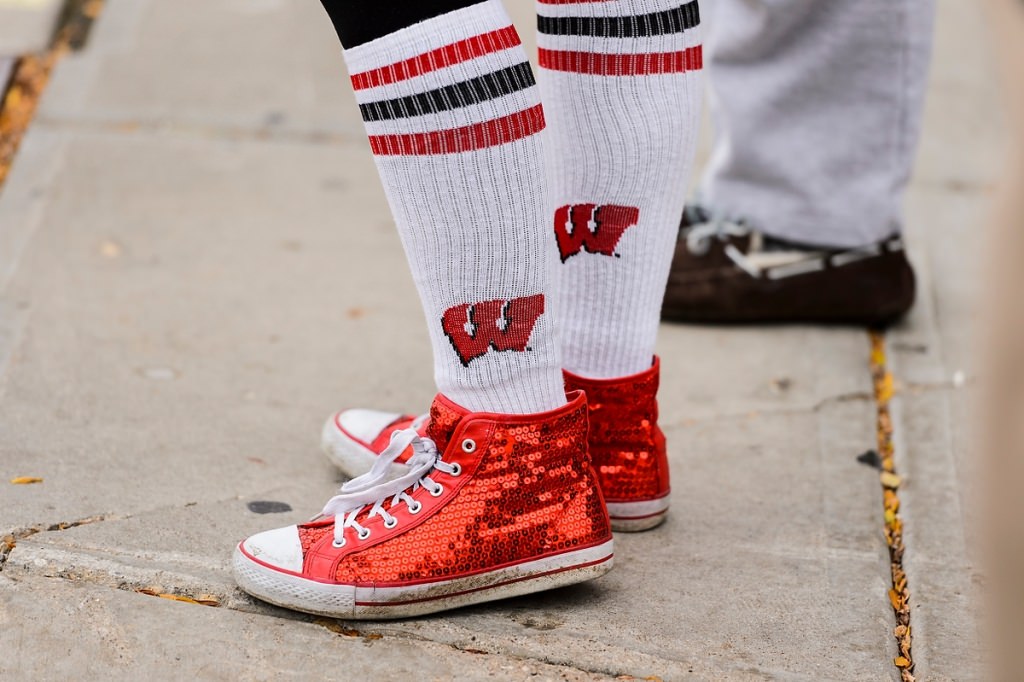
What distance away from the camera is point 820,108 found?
1897 mm

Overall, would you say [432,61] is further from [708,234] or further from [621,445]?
[708,234]

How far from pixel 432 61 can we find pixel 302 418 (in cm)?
68

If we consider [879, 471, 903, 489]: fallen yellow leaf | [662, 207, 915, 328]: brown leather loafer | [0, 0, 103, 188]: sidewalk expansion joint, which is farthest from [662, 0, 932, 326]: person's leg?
[0, 0, 103, 188]: sidewalk expansion joint

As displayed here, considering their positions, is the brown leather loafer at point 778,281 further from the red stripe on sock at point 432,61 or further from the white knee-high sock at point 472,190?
the red stripe on sock at point 432,61

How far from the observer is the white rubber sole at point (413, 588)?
45.1 inches

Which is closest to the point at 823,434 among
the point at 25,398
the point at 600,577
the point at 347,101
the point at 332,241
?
the point at 600,577

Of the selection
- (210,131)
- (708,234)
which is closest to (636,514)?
(708,234)

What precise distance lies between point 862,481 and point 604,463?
414mm

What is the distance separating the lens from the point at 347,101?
8.60 ft

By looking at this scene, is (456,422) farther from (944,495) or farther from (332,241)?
(332,241)

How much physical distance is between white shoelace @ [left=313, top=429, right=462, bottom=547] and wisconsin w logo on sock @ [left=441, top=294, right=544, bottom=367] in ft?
0.35

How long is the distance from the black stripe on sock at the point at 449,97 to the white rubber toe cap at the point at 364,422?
17.9 inches

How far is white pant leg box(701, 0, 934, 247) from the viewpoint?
71.9 inches

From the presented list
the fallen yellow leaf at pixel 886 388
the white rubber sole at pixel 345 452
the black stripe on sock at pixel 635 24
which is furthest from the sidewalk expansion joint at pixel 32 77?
the fallen yellow leaf at pixel 886 388
